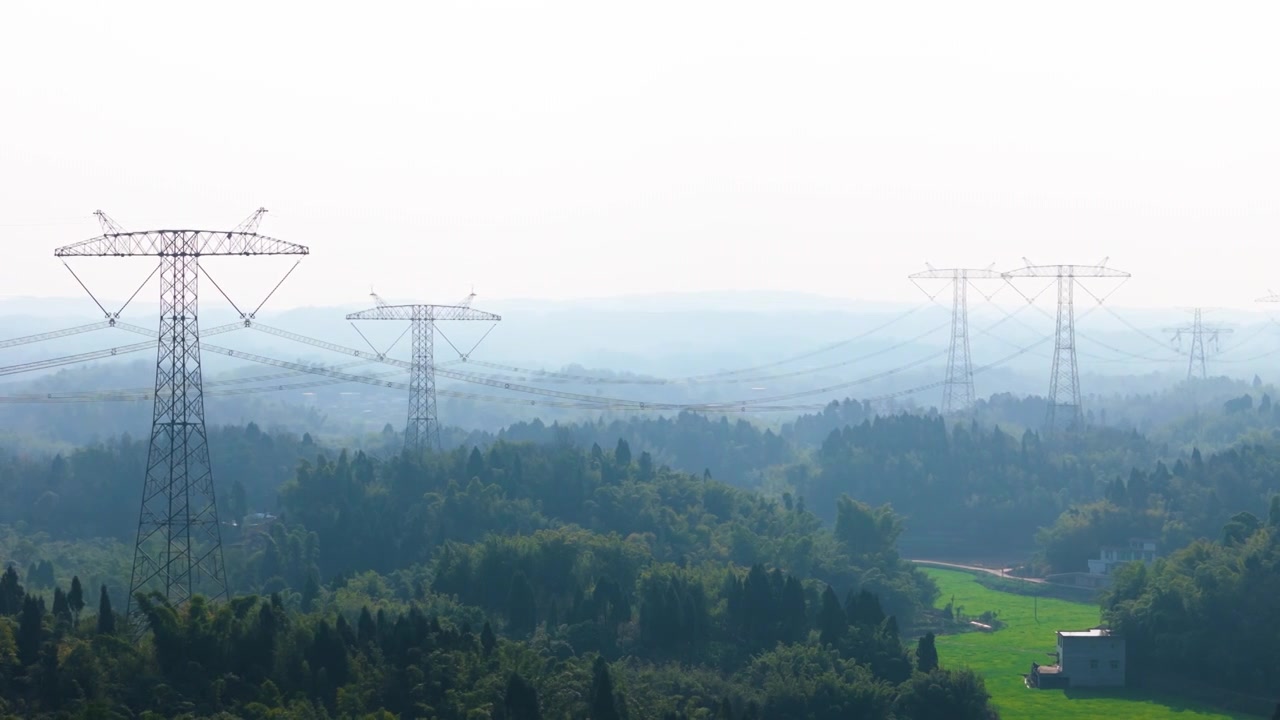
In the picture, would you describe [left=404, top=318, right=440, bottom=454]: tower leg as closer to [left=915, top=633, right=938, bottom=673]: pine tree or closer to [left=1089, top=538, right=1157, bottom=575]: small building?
[left=915, top=633, right=938, bottom=673]: pine tree

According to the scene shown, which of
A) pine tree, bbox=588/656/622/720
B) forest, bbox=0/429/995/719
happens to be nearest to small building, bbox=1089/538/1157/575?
forest, bbox=0/429/995/719

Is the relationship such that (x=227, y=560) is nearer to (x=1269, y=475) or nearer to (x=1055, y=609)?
(x=1055, y=609)

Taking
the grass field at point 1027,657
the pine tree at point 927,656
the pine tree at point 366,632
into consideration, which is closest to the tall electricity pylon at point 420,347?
the pine tree at point 366,632

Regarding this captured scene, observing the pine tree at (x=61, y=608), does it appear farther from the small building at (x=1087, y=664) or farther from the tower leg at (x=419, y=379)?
the small building at (x=1087, y=664)

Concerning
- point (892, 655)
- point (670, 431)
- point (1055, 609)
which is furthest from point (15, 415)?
point (892, 655)

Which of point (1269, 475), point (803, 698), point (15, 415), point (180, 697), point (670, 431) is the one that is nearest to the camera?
point (180, 697)

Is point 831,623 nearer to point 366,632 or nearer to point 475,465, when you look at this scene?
point 366,632
